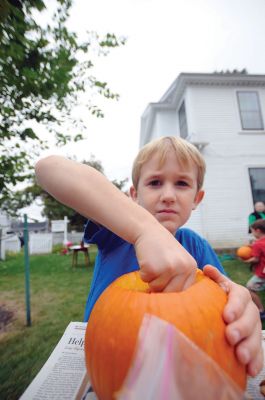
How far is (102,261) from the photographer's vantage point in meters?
1.35

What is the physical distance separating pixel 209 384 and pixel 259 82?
11864 millimetres

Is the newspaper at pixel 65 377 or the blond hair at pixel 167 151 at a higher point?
the blond hair at pixel 167 151

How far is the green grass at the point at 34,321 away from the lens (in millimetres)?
2138

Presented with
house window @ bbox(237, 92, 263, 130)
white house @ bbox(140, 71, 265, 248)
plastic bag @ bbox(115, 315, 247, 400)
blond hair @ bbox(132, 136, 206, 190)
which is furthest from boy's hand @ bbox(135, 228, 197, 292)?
house window @ bbox(237, 92, 263, 130)

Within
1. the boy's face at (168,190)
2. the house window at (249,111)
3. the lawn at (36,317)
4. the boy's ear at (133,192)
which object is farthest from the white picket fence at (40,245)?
the boy's face at (168,190)

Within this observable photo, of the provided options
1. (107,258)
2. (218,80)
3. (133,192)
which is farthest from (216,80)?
(107,258)

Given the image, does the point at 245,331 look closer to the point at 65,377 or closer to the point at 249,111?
the point at 65,377

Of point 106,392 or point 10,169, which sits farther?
point 10,169

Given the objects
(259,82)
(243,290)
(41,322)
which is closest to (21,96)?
(243,290)

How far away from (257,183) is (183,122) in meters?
3.98

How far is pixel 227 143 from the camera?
31.7 feet

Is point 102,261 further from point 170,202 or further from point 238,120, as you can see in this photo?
point 238,120

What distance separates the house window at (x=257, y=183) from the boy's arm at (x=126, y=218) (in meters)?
9.70

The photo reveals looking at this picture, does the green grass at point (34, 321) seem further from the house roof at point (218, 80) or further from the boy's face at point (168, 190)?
the house roof at point (218, 80)
